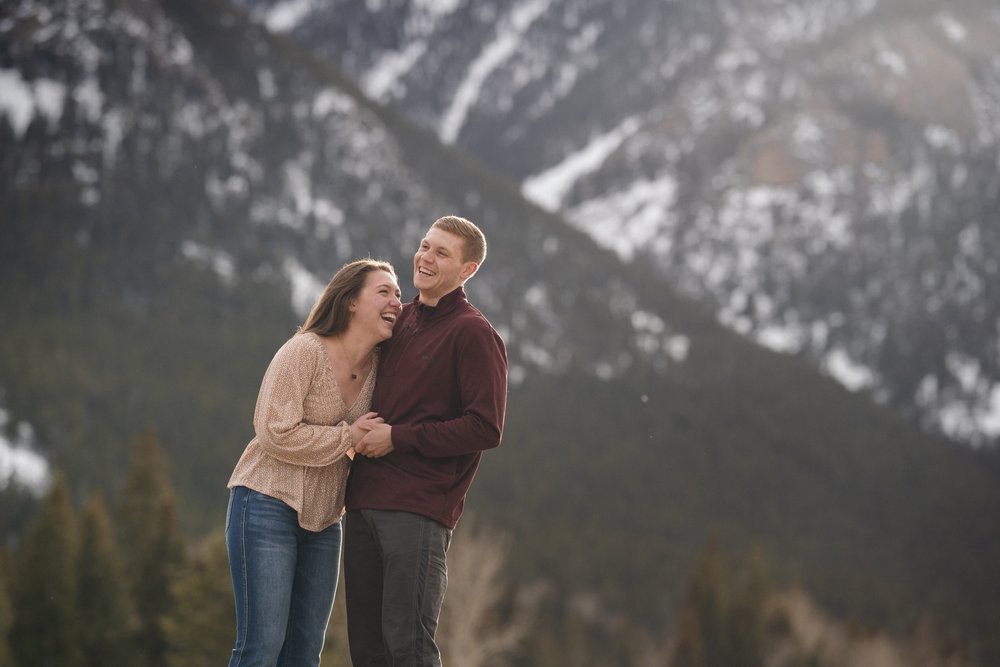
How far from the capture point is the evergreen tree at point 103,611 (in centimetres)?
4231

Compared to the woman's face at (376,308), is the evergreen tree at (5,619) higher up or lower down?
lower down

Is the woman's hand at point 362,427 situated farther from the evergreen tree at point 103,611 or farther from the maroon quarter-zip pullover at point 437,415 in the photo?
the evergreen tree at point 103,611

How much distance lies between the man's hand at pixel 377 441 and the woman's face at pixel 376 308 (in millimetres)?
522

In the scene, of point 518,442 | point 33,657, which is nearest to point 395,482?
point 33,657

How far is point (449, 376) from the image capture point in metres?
5.49

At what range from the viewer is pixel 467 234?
5.67 meters

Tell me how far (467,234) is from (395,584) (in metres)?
1.58

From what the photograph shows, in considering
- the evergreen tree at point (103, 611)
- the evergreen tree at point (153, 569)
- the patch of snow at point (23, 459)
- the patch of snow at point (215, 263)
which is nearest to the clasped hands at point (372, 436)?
the evergreen tree at point (153, 569)

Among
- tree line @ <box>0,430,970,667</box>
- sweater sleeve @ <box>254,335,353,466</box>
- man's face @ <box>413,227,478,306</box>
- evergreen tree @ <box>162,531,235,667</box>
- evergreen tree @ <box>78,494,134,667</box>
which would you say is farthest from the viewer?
evergreen tree @ <box>78,494,134,667</box>

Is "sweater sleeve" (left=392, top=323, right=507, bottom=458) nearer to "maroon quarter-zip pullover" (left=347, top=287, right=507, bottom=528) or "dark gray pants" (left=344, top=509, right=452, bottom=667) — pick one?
"maroon quarter-zip pullover" (left=347, top=287, right=507, bottom=528)

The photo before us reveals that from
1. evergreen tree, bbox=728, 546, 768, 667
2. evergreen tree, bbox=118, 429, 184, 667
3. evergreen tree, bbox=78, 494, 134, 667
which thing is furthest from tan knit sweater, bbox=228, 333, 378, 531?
evergreen tree, bbox=728, 546, 768, 667

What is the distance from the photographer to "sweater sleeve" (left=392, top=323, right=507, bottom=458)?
5.27 metres

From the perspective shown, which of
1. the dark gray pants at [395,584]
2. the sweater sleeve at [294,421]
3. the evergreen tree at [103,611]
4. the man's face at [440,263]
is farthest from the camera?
the evergreen tree at [103,611]

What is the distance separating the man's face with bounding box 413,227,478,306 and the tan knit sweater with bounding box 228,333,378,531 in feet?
1.81
